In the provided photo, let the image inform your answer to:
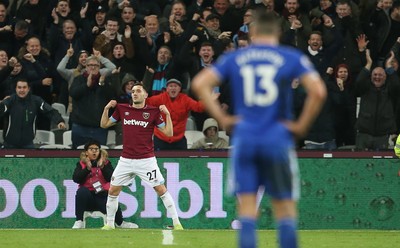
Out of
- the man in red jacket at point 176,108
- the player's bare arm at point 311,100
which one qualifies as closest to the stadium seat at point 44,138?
the man in red jacket at point 176,108

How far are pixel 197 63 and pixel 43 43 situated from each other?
3.13 metres

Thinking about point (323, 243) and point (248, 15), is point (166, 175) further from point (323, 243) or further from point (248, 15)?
point (323, 243)

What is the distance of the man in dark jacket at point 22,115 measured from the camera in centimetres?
1952

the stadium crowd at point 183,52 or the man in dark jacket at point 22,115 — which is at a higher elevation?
the stadium crowd at point 183,52

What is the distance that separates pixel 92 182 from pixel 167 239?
3772mm

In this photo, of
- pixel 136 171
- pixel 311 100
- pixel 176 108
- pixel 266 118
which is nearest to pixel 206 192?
pixel 176 108

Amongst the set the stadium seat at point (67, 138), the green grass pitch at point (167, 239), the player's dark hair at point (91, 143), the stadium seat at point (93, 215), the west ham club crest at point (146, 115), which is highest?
the west ham club crest at point (146, 115)

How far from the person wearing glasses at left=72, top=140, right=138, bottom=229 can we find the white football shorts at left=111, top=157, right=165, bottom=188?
1.23 m

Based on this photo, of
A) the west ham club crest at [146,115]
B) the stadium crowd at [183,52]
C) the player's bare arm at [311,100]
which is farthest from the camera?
the stadium crowd at [183,52]

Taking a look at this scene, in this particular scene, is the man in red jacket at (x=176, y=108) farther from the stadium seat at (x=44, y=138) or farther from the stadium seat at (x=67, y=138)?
the stadium seat at (x=44, y=138)

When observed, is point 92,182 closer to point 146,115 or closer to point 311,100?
point 146,115

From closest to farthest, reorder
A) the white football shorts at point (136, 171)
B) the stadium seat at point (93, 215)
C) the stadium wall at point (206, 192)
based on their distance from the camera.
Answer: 1. the white football shorts at point (136, 171)
2. the stadium seat at point (93, 215)
3. the stadium wall at point (206, 192)

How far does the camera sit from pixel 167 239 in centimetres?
1541

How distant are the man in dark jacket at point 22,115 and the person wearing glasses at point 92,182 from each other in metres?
1.04
